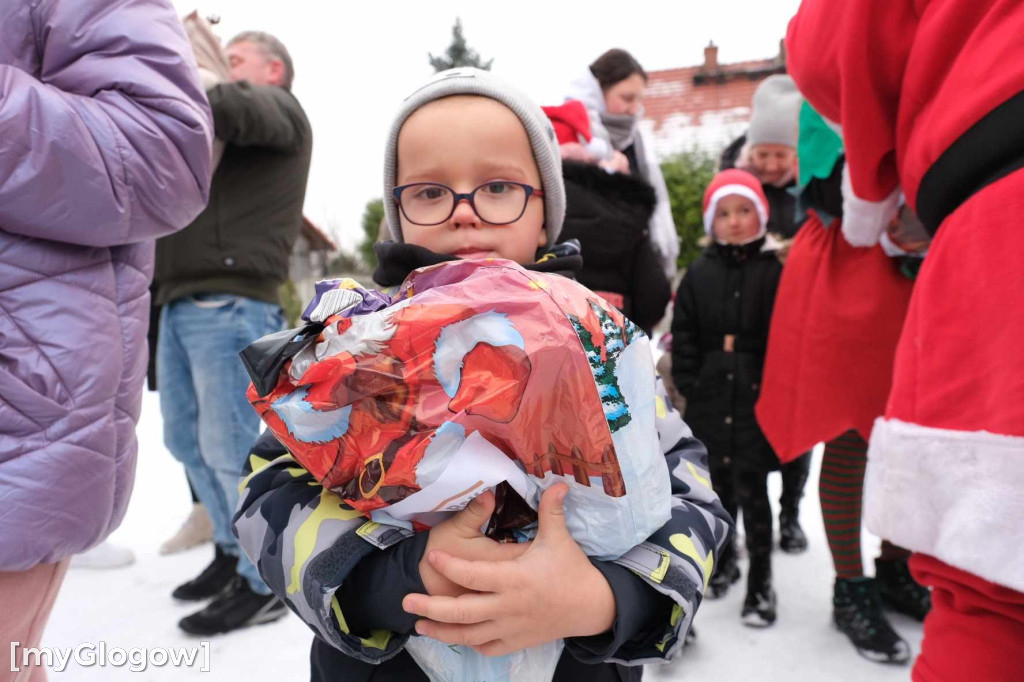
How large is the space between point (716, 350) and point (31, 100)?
2064 millimetres

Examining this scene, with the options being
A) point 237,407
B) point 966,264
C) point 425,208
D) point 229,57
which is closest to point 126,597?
point 237,407

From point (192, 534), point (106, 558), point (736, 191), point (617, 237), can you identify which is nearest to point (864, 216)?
point (736, 191)

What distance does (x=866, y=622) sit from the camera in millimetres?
2086

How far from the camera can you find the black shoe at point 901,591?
89.2 inches

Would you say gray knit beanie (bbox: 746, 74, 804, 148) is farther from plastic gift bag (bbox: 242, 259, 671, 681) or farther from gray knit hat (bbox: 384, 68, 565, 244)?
plastic gift bag (bbox: 242, 259, 671, 681)

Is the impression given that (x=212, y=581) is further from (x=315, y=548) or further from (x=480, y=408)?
(x=480, y=408)

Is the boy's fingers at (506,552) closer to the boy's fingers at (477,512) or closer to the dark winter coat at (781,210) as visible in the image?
the boy's fingers at (477,512)

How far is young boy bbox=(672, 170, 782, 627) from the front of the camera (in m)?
2.31

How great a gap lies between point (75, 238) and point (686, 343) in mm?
1954

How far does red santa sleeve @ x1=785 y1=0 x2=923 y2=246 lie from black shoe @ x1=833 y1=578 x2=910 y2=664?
1318 mm

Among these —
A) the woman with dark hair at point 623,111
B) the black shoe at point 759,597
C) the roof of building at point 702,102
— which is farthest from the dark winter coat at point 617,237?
the roof of building at point 702,102

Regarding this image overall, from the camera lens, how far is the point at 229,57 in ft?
8.73

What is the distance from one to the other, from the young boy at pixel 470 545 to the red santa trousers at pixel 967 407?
11.2 inches

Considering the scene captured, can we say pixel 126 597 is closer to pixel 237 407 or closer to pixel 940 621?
pixel 237 407
